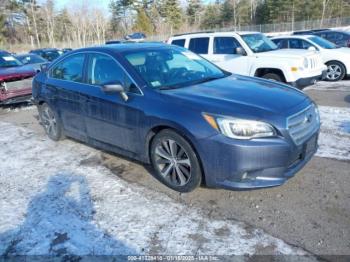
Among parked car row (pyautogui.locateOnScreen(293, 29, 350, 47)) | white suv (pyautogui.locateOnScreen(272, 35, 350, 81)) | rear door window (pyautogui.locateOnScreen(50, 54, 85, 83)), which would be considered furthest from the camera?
parked car row (pyautogui.locateOnScreen(293, 29, 350, 47))

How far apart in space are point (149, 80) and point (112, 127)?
2.80 ft

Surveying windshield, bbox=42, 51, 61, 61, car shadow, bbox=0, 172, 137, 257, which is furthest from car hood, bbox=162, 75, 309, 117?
windshield, bbox=42, 51, 61, 61

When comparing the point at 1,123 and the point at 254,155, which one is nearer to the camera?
the point at 254,155

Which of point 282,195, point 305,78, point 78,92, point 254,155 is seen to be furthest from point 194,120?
point 305,78

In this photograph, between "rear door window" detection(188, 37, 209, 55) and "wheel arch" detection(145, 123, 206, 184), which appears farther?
"rear door window" detection(188, 37, 209, 55)

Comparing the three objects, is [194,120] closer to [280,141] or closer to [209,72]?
[280,141]

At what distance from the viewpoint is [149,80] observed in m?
4.18

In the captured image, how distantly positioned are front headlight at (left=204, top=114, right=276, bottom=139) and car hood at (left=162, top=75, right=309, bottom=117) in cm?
10

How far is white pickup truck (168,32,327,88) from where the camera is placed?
8.39 metres

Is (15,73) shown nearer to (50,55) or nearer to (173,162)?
(173,162)

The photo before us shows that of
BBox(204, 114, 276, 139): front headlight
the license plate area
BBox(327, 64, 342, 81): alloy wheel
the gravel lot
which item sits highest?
BBox(204, 114, 276, 139): front headlight

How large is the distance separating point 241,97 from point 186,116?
659mm

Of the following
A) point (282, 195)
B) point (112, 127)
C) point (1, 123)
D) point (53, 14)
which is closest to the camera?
point (282, 195)

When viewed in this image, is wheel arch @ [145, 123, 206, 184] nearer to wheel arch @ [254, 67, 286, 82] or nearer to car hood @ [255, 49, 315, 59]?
wheel arch @ [254, 67, 286, 82]
